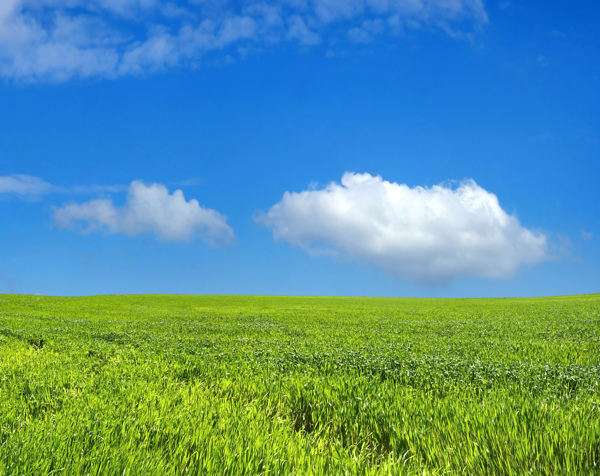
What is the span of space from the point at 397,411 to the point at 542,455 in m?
2.13

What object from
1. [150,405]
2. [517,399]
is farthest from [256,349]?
[517,399]

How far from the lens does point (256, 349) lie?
1357 cm

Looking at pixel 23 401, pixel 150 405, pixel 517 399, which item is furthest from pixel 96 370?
pixel 517 399

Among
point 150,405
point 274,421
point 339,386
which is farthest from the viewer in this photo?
point 339,386

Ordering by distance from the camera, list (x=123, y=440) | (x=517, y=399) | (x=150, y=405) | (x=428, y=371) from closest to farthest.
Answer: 1. (x=123, y=440)
2. (x=150, y=405)
3. (x=517, y=399)
4. (x=428, y=371)

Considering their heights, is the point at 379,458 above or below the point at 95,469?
below

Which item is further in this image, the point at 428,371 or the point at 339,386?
the point at 428,371

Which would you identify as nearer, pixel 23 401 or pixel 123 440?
pixel 123 440

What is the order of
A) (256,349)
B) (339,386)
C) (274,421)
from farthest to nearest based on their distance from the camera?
(256,349) → (339,386) → (274,421)

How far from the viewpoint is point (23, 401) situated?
6906 mm

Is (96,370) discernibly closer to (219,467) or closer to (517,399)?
(219,467)

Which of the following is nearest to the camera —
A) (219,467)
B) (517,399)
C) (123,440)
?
(219,467)

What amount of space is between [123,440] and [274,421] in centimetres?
216

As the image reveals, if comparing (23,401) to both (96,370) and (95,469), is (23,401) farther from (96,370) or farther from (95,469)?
(95,469)
